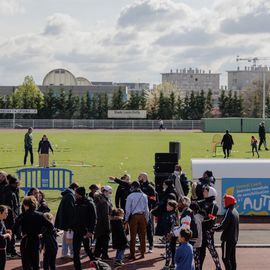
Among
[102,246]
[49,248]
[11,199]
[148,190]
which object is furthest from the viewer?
[148,190]

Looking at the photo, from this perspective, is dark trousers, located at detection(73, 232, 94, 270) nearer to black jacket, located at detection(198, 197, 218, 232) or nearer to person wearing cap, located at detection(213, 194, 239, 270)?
black jacket, located at detection(198, 197, 218, 232)

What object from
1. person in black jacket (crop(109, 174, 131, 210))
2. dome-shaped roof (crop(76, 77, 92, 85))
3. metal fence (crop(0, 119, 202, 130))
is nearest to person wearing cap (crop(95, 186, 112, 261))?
person in black jacket (crop(109, 174, 131, 210))

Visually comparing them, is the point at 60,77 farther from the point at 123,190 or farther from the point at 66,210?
the point at 66,210

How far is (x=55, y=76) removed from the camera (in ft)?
471

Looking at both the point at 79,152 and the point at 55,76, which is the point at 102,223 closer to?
the point at 79,152

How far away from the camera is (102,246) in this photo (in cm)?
1398

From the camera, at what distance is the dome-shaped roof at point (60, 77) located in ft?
465

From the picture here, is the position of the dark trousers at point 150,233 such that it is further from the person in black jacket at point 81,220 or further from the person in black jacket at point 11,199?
the person in black jacket at point 11,199

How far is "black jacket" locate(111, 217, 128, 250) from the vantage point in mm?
13484

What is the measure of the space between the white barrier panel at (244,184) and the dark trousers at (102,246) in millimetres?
5567

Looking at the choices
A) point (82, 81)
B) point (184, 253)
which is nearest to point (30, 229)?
point (184, 253)

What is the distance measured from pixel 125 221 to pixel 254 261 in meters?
2.78

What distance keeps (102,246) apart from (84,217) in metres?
1.45

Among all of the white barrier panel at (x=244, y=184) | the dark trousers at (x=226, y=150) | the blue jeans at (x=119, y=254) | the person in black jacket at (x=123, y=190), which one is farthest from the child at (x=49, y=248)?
the dark trousers at (x=226, y=150)
